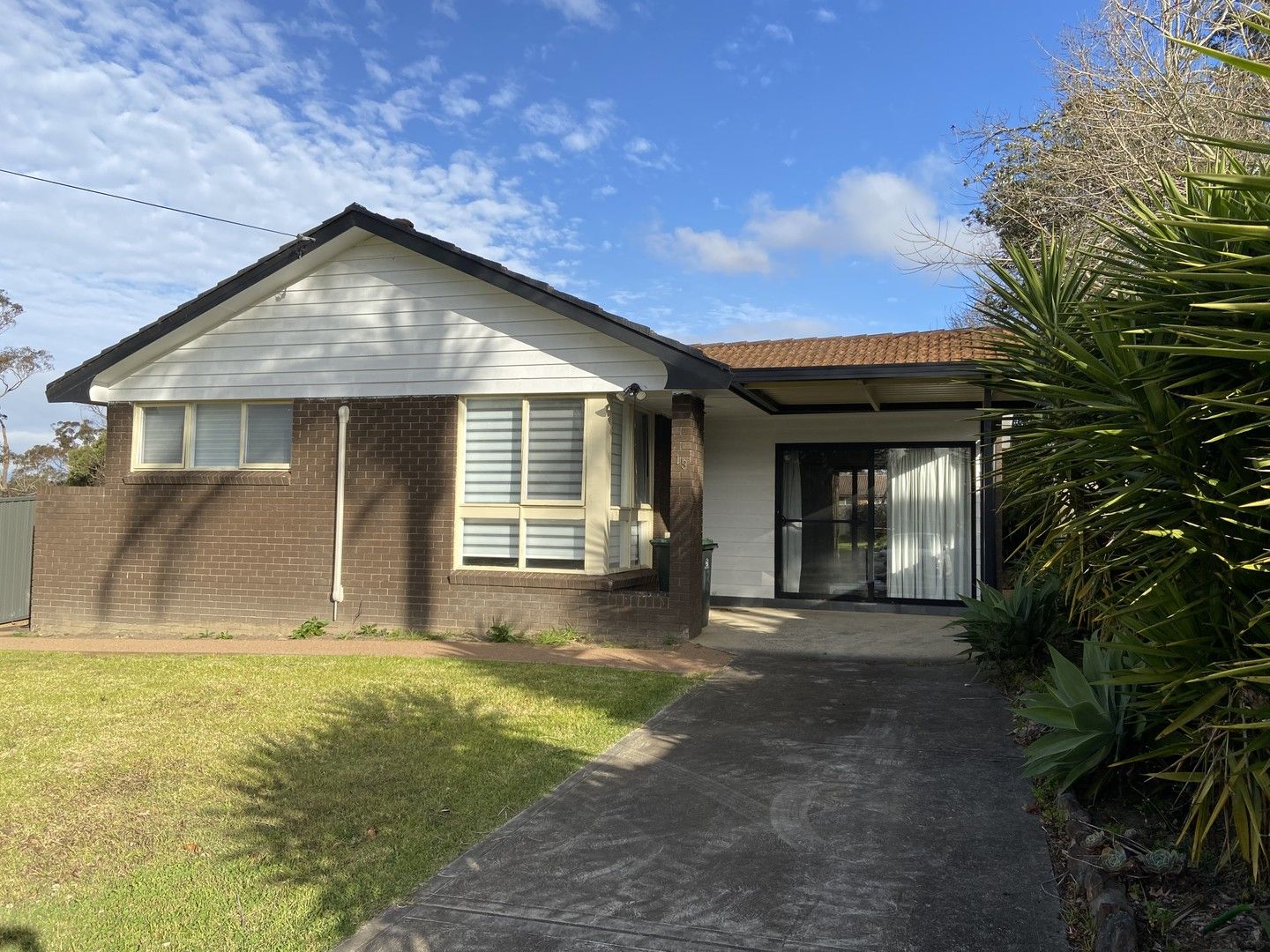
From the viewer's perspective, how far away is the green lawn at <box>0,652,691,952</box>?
4098 mm

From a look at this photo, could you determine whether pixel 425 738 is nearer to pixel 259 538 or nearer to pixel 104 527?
pixel 259 538

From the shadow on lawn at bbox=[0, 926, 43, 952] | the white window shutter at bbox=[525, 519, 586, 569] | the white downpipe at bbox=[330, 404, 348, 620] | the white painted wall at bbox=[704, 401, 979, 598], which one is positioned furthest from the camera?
the white painted wall at bbox=[704, 401, 979, 598]

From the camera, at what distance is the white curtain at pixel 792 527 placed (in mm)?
14562

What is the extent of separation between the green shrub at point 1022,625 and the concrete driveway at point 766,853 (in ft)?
3.84

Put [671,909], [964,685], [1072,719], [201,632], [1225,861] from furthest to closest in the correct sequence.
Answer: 1. [201,632]
2. [964,685]
3. [1072,719]
4. [671,909]
5. [1225,861]

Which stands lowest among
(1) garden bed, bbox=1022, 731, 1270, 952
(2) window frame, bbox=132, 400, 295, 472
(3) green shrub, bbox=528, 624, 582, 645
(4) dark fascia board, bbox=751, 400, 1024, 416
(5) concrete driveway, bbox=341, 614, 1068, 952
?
(5) concrete driveway, bbox=341, 614, 1068, 952

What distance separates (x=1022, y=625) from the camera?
8.34m

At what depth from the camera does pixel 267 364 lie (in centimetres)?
1252

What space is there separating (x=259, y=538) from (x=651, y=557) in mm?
5048

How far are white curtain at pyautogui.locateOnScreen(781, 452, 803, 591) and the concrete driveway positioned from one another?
7.07m

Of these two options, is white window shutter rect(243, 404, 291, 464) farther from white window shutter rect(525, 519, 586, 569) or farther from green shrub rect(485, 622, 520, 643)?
green shrub rect(485, 622, 520, 643)

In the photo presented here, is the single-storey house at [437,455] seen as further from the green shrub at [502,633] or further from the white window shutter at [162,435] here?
the green shrub at [502,633]

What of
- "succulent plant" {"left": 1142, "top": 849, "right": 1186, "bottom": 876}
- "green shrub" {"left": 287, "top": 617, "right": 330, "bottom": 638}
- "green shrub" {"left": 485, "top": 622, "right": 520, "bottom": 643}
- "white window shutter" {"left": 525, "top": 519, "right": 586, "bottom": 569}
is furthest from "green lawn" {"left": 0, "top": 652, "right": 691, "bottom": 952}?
"succulent plant" {"left": 1142, "top": 849, "right": 1186, "bottom": 876}

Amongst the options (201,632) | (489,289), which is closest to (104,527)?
(201,632)
